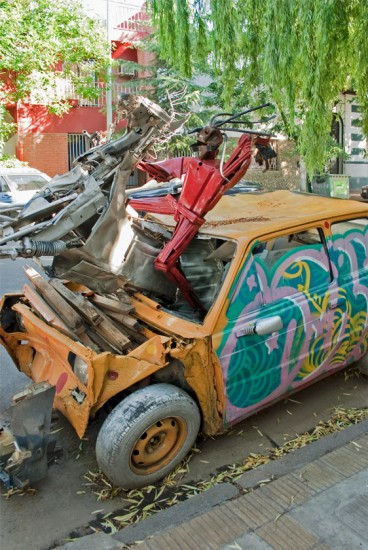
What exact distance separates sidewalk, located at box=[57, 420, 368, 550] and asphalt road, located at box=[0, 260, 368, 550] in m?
0.28

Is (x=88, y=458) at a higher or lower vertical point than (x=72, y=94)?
lower

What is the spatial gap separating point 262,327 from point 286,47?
342 cm

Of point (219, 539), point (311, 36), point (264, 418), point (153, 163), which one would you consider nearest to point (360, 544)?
point (219, 539)

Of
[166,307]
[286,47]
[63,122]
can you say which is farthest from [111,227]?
[63,122]

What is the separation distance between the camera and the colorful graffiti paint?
3506 mm

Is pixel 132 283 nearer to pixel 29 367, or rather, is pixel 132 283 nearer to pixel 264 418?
pixel 29 367

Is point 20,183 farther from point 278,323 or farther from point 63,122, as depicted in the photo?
point 278,323

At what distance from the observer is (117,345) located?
11.7 ft

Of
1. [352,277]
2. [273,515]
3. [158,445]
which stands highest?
[352,277]

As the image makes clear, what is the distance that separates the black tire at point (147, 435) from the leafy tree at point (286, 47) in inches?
143

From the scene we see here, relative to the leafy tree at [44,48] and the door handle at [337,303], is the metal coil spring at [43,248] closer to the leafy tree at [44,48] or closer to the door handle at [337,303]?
the door handle at [337,303]

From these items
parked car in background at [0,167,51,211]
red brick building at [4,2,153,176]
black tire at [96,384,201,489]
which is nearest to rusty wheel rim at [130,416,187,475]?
black tire at [96,384,201,489]

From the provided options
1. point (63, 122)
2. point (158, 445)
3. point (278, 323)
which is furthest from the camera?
point (63, 122)

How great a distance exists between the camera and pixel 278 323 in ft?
11.6
